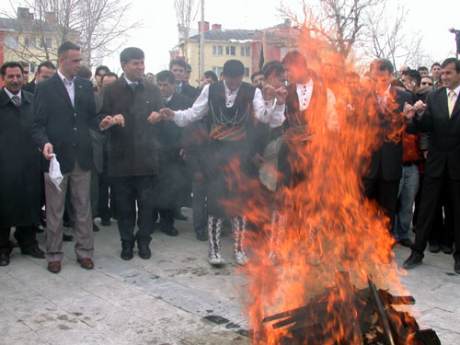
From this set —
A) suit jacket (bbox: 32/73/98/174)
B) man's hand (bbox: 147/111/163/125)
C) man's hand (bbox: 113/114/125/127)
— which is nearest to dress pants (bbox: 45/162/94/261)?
suit jacket (bbox: 32/73/98/174)

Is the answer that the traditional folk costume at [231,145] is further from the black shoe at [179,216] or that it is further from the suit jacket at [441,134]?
the black shoe at [179,216]

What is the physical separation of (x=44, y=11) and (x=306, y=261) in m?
21.6

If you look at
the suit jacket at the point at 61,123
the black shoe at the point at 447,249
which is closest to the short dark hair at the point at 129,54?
the suit jacket at the point at 61,123

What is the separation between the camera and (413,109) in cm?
A: 612

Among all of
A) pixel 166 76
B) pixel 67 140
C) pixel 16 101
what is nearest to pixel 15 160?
pixel 16 101

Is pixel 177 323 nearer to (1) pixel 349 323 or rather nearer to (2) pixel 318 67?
(1) pixel 349 323

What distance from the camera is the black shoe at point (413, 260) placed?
20.4ft

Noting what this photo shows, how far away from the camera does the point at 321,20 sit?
15.1 feet

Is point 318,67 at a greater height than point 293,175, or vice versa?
point 318,67

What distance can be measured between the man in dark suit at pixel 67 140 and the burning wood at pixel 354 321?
336cm

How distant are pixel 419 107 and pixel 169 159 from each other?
364 centimetres

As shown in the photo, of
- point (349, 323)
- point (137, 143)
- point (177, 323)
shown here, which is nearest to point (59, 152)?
point (137, 143)

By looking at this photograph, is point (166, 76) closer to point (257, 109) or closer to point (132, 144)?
point (132, 144)

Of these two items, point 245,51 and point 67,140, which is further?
point 245,51
